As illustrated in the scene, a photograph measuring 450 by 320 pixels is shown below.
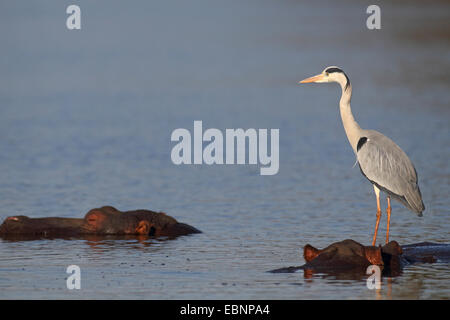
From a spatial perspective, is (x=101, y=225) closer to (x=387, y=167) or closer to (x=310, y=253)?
(x=310, y=253)

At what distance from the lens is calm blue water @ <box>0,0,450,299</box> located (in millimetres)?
14273

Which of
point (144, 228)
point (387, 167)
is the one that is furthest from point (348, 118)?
point (144, 228)

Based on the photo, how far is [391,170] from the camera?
1568cm

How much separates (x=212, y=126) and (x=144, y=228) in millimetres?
13241

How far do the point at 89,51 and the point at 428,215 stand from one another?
34769mm

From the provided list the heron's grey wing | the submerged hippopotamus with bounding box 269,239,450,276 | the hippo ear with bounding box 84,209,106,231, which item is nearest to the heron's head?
the heron's grey wing

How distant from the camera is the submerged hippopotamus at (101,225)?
55.9ft

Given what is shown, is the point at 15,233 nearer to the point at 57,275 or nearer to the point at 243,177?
the point at 57,275

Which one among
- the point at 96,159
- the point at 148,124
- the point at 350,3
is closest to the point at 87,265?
the point at 96,159

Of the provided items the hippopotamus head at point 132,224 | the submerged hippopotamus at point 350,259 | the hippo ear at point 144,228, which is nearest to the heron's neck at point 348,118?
the submerged hippopotamus at point 350,259

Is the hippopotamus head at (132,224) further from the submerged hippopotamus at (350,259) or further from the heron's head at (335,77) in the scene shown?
the submerged hippopotamus at (350,259)

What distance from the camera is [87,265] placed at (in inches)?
578

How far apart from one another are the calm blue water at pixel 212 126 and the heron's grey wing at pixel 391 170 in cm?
121

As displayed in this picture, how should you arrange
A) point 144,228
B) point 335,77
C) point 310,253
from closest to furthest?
point 310,253 < point 335,77 < point 144,228
